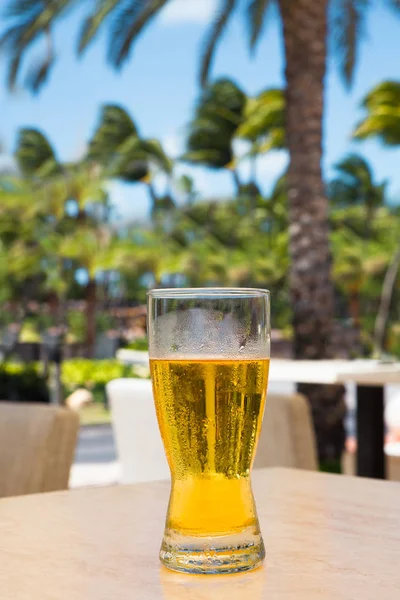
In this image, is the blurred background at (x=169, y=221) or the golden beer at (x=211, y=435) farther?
the blurred background at (x=169, y=221)

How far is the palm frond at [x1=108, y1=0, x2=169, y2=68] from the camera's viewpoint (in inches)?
366

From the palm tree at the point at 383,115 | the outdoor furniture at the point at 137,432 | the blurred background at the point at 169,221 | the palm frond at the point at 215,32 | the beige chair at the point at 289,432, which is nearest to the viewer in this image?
the beige chair at the point at 289,432

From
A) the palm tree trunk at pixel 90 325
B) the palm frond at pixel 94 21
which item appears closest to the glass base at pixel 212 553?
the palm frond at pixel 94 21

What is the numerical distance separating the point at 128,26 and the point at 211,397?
30.4 feet

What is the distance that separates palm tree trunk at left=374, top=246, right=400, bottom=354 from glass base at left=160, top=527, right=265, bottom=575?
28.7 metres

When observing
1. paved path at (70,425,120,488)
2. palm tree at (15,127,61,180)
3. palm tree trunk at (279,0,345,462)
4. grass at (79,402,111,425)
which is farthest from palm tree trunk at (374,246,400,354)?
palm tree trunk at (279,0,345,462)

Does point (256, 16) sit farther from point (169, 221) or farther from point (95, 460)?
point (169, 221)

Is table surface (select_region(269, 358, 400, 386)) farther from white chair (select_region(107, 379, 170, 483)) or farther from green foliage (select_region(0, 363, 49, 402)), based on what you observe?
green foliage (select_region(0, 363, 49, 402))

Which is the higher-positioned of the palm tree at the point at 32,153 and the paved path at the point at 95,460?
the palm tree at the point at 32,153

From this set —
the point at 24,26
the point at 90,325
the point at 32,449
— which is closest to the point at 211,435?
the point at 32,449

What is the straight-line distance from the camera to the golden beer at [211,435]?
62 centimetres

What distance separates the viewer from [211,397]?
618 mm

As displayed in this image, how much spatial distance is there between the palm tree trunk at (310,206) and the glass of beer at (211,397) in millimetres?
5853

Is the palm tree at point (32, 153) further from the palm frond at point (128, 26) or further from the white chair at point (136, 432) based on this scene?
the white chair at point (136, 432)
